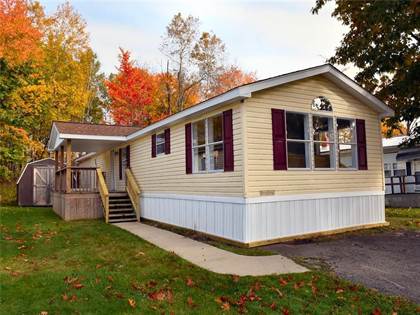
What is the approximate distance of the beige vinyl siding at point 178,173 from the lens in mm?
7766

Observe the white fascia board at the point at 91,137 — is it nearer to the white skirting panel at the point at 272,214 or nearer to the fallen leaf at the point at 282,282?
the white skirting panel at the point at 272,214

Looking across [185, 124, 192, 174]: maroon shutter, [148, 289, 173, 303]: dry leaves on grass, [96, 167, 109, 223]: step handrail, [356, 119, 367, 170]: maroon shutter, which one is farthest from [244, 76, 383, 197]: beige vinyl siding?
[96, 167, 109, 223]: step handrail

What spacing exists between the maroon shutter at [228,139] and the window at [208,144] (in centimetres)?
39

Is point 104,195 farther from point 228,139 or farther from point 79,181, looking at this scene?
point 228,139

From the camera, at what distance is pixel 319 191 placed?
8680 mm

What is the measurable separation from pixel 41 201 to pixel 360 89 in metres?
17.6

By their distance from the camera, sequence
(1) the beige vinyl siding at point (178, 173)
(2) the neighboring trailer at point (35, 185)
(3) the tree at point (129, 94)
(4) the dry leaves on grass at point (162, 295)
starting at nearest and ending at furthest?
(4) the dry leaves on grass at point (162, 295), (1) the beige vinyl siding at point (178, 173), (2) the neighboring trailer at point (35, 185), (3) the tree at point (129, 94)

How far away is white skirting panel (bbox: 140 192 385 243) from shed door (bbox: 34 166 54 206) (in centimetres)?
1188

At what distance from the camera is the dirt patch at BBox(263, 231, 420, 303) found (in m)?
5.02

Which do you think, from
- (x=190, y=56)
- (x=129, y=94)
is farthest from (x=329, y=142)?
(x=190, y=56)

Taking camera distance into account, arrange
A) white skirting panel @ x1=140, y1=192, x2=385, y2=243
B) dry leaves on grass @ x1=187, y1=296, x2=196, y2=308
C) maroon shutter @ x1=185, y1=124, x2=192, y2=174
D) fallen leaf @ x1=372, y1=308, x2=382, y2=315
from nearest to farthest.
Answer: fallen leaf @ x1=372, y1=308, x2=382, y2=315, dry leaves on grass @ x1=187, y1=296, x2=196, y2=308, white skirting panel @ x1=140, y1=192, x2=385, y2=243, maroon shutter @ x1=185, y1=124, x2=192, y2=174

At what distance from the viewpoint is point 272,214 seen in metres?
7.84

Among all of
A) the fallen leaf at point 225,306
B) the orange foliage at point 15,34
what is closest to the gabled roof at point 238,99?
A: the fallen leaf at point 225,306

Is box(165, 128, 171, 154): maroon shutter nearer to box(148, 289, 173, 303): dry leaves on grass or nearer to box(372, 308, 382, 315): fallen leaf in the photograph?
box(148, 289, 173, 303): dry leaves on grass
